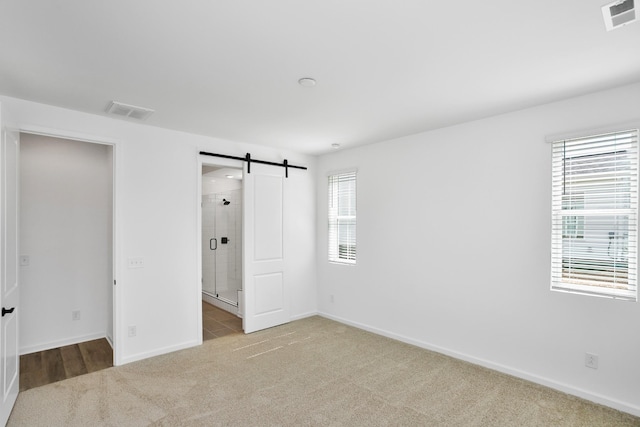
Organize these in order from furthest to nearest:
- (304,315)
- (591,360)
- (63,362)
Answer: (304,315), (63,362), (591,360)

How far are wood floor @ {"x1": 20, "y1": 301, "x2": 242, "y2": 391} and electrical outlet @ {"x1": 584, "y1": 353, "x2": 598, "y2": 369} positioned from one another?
3.76 meters

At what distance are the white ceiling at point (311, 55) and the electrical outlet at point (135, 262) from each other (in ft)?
5.11

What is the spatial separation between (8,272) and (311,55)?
106 inches

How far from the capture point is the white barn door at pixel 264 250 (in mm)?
4574

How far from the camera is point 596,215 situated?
9.33 ft

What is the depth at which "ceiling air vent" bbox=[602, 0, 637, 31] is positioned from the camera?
1.67 m

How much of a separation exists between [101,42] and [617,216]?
3975 mm

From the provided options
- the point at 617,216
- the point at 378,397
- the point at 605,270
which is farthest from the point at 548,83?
the point at 378,397

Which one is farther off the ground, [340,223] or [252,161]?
[252,161]

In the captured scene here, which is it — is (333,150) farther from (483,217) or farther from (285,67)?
(285,67)

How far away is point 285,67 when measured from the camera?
91.9 inches

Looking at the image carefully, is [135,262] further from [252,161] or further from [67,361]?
[252,161]

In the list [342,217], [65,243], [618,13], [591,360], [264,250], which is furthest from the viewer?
[342,217]

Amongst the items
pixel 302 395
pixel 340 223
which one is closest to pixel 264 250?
pixel 340 223
